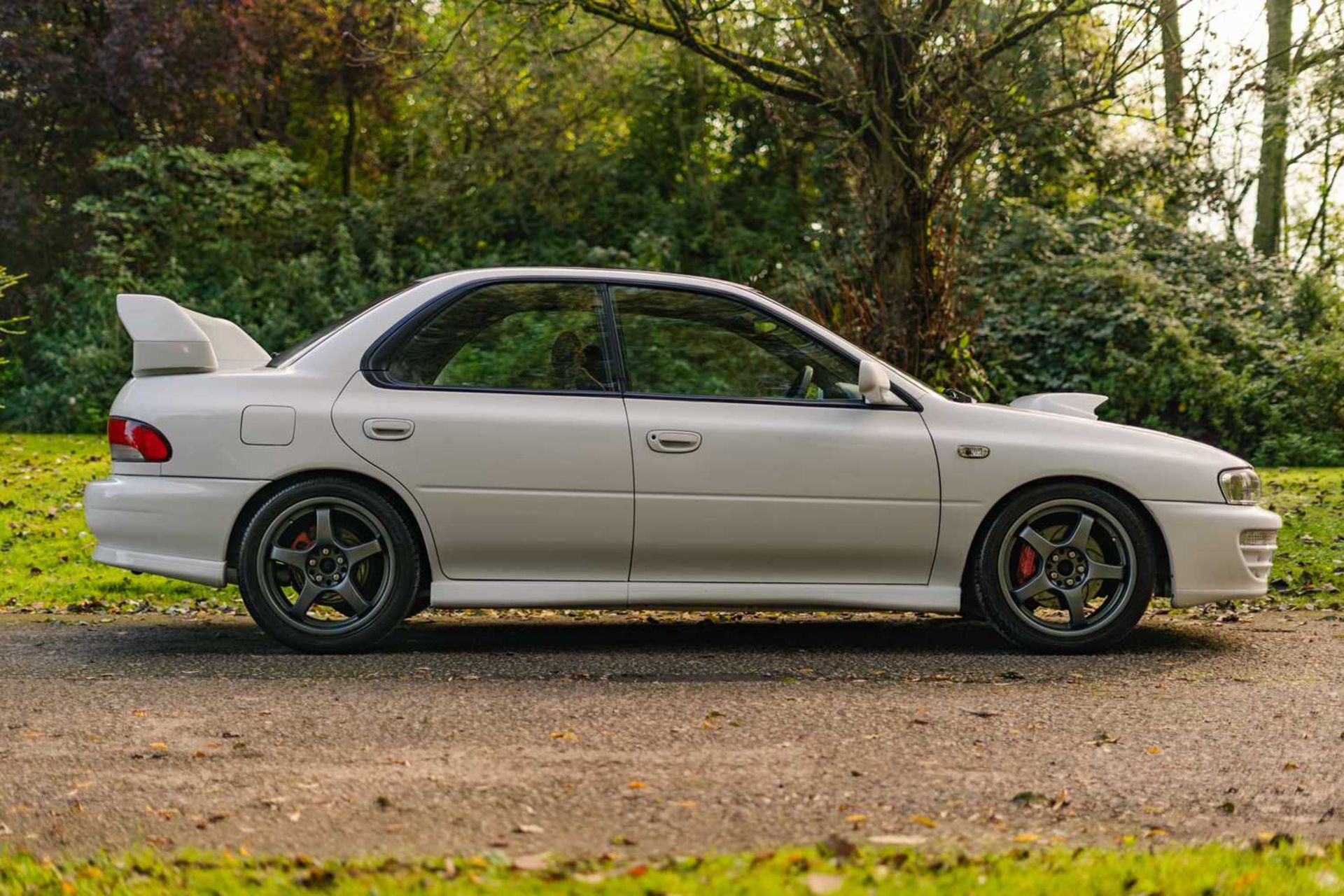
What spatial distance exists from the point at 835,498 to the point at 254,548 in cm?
247

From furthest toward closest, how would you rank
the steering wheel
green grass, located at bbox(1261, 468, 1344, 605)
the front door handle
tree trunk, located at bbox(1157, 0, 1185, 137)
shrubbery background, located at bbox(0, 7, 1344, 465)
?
shrubbery background, located at bbox(0, 7, 1344, 465), tree trunk, located at bbox(1157, 0, 1185, 137), green grass, located at bbox(1261, 468, 1344, 605), the steering wheel, the front door handle

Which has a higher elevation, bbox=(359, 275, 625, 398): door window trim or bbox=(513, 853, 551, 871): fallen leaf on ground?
bbox=(359, 275, 625, 398): door window trim

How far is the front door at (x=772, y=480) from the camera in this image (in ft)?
20.9

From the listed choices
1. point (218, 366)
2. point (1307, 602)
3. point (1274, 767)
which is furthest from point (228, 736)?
point (1307, 602)

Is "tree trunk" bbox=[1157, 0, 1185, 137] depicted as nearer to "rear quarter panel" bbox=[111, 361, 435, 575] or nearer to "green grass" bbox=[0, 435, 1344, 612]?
"green grass" bbox=[0, 435, 1344, 612]

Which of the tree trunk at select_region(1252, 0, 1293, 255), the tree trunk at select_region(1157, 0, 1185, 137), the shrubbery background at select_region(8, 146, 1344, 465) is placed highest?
the tree trunk at select_region(1252, 0, 1293, 255)

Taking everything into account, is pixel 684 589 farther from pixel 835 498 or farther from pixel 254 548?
pixel 254 548

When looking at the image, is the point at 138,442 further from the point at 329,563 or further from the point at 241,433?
the point at 329,563

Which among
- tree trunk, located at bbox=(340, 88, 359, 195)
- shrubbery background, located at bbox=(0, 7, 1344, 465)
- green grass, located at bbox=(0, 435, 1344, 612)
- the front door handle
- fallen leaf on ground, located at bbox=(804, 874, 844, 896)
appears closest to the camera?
fallen leaf on ground, located at bbox=(804, 874, 844, 896)

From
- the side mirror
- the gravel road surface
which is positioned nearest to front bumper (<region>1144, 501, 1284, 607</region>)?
the gravel road surface

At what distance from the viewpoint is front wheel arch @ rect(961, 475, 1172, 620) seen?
6.55 meters

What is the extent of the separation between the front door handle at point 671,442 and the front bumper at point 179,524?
1.66 meters

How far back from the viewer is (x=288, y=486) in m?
6.29

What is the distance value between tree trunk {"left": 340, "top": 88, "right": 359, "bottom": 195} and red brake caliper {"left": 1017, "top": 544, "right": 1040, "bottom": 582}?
17.0 meters
